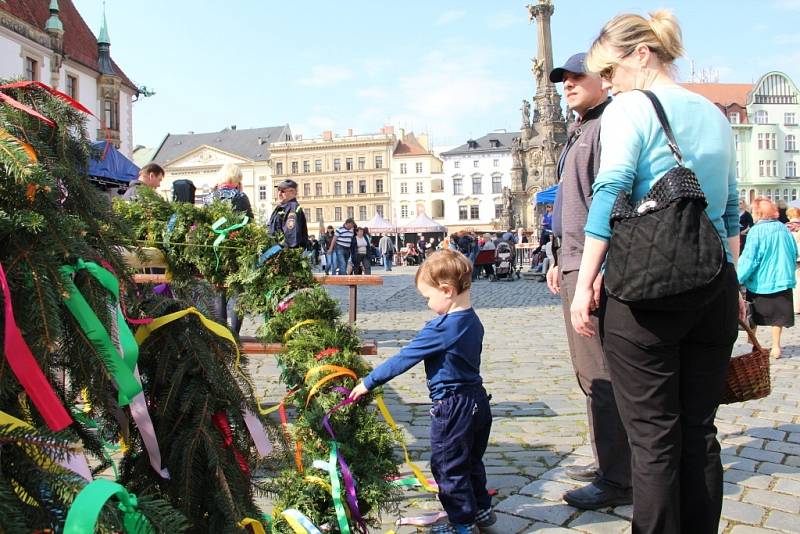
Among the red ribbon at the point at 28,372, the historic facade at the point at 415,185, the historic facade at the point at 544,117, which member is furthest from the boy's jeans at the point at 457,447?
the historic facade at the point at 415,185

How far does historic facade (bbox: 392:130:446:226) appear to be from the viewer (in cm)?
8125

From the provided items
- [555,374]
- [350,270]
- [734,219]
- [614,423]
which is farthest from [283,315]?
[350,270]

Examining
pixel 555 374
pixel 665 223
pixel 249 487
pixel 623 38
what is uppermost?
pixel 623 38

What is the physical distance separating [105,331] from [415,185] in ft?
266

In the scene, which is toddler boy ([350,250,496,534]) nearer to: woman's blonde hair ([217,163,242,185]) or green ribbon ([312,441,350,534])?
green ribbon ([312,441,350,534])

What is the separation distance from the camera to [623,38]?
2.66 m

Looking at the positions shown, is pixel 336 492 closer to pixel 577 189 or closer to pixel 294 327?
pixel 294 327

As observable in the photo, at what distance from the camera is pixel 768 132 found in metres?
72.8

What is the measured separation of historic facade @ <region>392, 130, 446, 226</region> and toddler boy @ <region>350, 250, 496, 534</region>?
256ft

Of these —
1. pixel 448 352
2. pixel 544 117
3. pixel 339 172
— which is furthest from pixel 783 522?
pixel 339 172

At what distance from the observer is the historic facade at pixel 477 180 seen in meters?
78.8

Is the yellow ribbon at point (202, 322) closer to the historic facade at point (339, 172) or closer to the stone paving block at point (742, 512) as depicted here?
the stone paving block at point (742, 512)

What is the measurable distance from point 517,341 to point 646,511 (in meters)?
7.20

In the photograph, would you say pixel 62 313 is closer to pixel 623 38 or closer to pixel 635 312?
pixel 635 312
